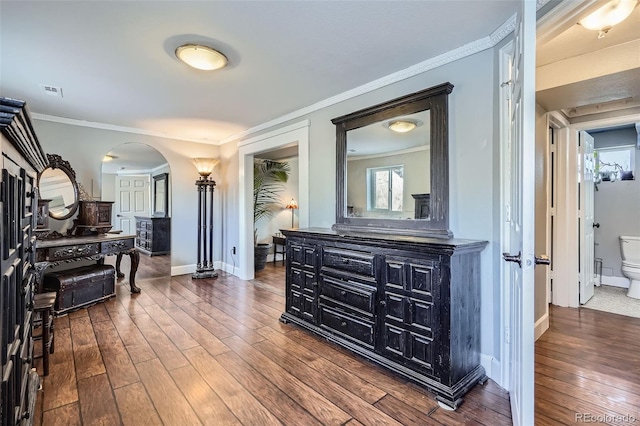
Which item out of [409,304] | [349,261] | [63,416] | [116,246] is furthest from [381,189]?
[116,246]

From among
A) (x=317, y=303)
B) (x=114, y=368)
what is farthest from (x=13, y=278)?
(x=317, y=303)

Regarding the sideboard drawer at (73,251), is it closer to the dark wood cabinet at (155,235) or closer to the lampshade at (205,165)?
the lampshade at (205,165)

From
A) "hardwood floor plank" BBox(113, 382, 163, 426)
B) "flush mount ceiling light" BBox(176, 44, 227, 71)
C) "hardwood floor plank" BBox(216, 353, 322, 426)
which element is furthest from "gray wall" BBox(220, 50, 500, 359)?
"hardwood floor plank" BBox(113, 382, 163, 426)

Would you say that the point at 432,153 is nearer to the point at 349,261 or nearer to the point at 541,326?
the point at 349,261

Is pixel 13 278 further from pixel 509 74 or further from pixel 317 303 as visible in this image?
pixel 509 74

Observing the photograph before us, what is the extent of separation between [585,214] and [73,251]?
5816mm

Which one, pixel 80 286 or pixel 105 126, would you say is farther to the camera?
pixel 105 126

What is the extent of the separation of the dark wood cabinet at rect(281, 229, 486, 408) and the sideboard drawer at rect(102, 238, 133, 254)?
2754mm

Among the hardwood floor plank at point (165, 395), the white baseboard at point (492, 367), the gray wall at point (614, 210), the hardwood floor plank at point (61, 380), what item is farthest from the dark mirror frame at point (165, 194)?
the gray wall at point (614, 210)

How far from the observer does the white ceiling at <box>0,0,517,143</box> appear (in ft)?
6.13

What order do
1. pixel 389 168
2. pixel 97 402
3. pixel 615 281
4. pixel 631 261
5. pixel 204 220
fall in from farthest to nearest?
1. pixel 204 220
2. pixel 615 281
3. pixel 631 261
4. pixel 389 168
5. pixel 97 402

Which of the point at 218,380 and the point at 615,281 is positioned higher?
the point at 615,281

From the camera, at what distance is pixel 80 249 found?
3484mm

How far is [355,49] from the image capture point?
2328 mm
